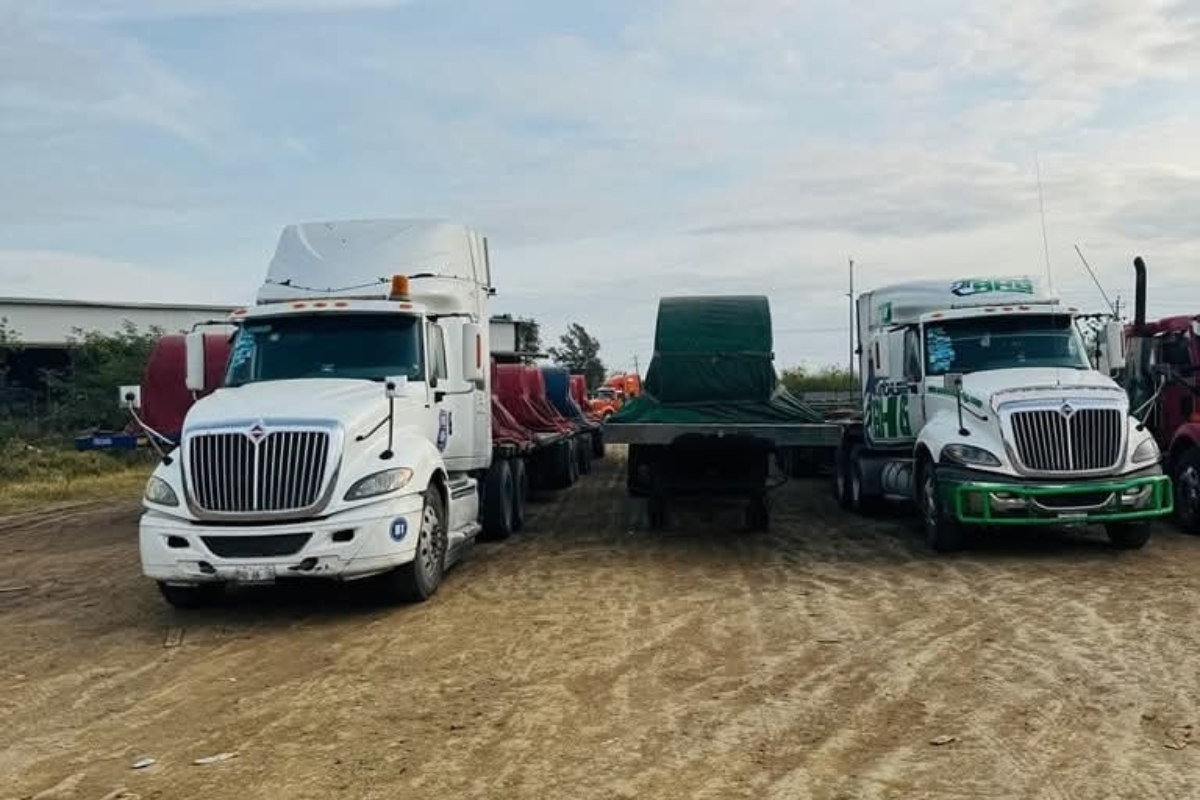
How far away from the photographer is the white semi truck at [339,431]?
905cm

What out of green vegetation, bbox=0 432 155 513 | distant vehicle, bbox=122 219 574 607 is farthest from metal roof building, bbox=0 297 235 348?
distant vehicle, bbox=122 219 574 607

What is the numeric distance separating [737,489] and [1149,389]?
566 cm

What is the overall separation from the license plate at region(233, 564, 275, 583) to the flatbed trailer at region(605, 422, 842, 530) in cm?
469

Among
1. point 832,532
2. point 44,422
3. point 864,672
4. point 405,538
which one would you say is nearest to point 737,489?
point 832,532

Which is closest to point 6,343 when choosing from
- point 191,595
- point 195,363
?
point 195,363

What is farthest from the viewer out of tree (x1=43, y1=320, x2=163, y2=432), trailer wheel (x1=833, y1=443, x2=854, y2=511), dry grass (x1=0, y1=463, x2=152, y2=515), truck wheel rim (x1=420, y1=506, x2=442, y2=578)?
tree (x1=43, y1=320, x2=163, y2=432)

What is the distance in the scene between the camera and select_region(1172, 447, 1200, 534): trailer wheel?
1291 centimetres

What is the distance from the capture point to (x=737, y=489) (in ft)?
42.7

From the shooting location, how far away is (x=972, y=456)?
38.4 ft

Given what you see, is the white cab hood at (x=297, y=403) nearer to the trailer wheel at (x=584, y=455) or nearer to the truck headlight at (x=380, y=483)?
the truck headlight at (x=380, y=483)

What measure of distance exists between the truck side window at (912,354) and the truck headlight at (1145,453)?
2.77 metres

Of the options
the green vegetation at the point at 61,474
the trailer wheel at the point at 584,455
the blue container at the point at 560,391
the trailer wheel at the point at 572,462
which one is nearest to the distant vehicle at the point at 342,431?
the trailer wheel at the point at 572,462

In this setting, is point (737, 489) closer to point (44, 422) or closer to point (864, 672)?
point (864, 672)

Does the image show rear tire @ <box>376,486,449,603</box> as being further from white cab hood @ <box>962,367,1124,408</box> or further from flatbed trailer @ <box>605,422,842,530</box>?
white cab hood @ <box>962,367,1124,408</box>
